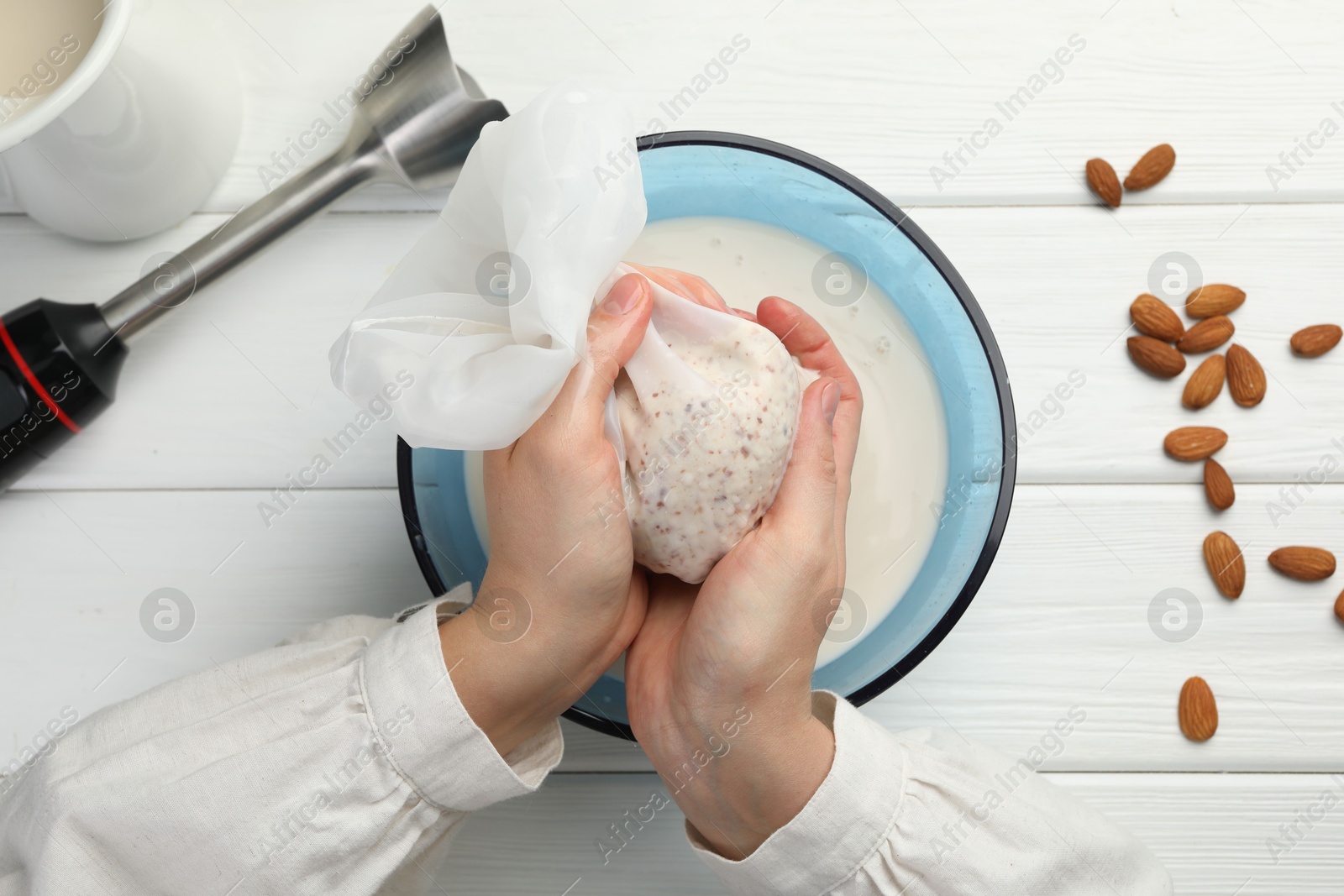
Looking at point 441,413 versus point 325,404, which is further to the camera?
point 325,404

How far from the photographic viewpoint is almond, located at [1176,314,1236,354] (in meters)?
0.82

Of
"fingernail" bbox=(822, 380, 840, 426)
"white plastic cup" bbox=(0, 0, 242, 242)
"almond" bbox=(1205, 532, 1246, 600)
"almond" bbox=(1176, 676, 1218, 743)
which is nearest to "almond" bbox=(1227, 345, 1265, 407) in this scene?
"almond" bbox=(1205, 532, 1246, 600)

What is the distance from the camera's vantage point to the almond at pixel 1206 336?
82 centimetres

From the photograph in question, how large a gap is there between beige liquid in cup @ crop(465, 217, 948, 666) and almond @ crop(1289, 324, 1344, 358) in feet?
1.23

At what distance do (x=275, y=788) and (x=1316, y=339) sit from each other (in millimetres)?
937

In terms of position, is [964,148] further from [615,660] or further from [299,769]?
[299,769]

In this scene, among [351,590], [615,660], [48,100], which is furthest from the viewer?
[351,590]

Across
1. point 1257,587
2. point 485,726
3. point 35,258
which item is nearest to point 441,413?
Result: point 485,726

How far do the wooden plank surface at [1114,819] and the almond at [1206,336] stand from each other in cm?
39

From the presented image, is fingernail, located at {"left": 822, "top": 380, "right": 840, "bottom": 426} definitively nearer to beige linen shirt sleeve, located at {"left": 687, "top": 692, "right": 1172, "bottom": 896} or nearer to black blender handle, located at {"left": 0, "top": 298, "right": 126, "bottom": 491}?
beige linen shirt sleeve, located at {"left": 687, "top": 692, "right": 1172, "bottom": 896}

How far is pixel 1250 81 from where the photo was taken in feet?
2.80

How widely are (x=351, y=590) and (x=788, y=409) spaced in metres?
0.44
